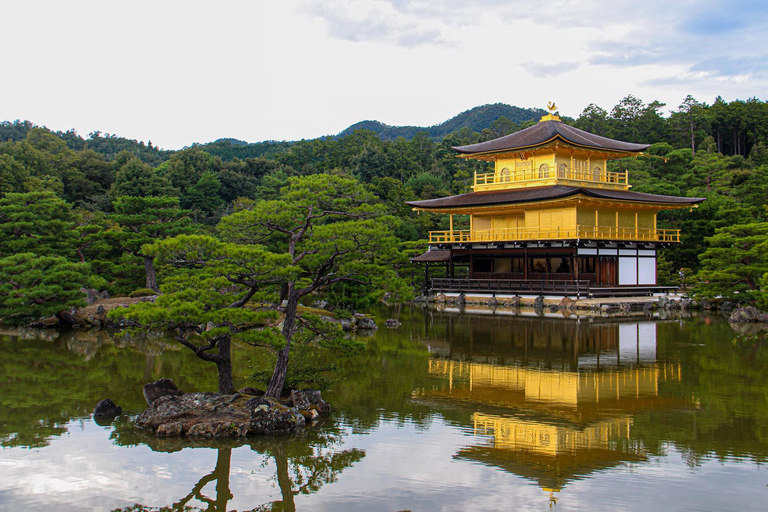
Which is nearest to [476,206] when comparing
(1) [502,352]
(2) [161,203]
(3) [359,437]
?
(2) [161,203]

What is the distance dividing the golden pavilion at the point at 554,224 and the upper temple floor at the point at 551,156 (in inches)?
2.1

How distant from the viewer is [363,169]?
58812 millimetres

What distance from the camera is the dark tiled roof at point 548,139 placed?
32.8 m

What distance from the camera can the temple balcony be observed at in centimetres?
3353

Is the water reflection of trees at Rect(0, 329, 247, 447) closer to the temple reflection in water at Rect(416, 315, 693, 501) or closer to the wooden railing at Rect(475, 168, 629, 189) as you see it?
the temple reflection in water at Rect(416, 315, 693, 501)

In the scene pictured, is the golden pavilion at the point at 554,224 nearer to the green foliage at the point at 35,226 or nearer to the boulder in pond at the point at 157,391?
the green foliage at the point at 35,226

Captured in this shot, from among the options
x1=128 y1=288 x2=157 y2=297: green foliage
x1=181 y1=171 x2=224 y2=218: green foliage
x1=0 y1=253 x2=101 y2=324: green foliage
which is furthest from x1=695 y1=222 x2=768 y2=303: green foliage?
x1=181 y1=171 x2=224 y2=218: green foliage

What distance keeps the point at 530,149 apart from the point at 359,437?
26.7 metres

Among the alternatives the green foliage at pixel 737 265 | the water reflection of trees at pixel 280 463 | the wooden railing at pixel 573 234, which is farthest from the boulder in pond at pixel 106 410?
the wooden railing at pixel 573 234

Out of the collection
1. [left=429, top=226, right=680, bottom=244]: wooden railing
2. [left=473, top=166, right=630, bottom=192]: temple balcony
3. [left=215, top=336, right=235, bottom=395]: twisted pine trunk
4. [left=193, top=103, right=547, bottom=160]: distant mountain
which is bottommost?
[left=215, top=336, right=235, bottom=395]: twisted pine trunk

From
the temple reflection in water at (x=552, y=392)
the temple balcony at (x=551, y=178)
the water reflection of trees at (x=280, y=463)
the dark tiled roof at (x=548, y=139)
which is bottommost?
the water reflection of trees at (x=280, y=463)

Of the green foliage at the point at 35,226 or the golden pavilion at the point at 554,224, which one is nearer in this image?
the green foliage at the point at 35,226

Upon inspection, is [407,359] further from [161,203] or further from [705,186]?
[705,186]

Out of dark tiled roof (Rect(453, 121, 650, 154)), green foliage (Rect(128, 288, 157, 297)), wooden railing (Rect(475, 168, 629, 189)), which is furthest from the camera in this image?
wooden railing (Rect(475, 168, 629, 189))
